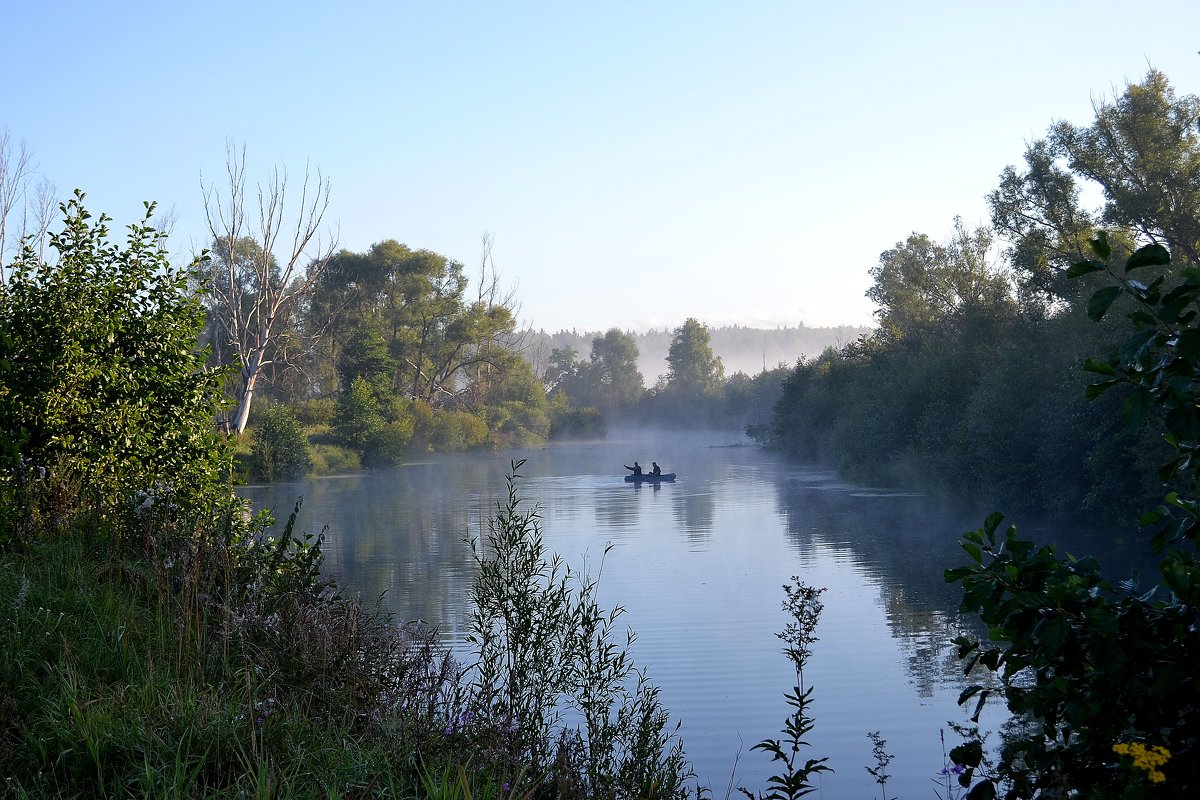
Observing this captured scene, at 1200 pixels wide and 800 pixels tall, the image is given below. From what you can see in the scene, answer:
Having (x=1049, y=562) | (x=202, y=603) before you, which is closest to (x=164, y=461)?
(x=202, y=603)

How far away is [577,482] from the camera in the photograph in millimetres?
39562

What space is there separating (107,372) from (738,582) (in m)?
10.7

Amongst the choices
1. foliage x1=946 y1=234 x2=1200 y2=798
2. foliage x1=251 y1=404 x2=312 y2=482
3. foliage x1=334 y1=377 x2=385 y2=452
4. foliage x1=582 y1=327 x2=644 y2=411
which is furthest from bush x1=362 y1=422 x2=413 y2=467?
foliage x1=582 y1=327 x2=644 y2=411

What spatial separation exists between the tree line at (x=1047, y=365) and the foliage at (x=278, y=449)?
21.8 m

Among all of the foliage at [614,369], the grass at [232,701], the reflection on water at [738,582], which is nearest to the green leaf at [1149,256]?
the grass at [232,701]

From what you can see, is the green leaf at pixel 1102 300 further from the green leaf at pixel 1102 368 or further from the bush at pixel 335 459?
the bush at pixel 335 459

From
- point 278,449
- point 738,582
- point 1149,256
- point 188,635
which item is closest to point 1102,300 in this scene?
point 1149,256

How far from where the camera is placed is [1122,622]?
9.13 ft

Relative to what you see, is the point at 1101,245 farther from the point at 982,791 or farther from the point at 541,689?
the point at 541,689

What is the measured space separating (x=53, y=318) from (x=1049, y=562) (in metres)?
8.39

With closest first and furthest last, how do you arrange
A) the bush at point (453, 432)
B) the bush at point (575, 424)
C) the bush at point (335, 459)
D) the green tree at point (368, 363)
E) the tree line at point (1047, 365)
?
the tree line at point (1047, 365), the bush at point (335, 459), the green tree at point (368, 363), the bush at point (453, 432), the bush at point (575, 424)

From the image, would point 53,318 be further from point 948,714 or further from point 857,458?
point 857,458

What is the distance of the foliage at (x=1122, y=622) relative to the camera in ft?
8.45

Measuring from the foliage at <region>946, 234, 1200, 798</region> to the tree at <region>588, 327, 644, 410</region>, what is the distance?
364 feet
